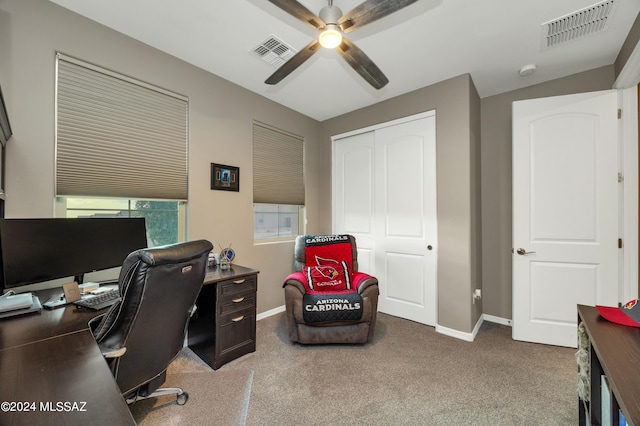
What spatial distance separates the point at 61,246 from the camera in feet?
5.31

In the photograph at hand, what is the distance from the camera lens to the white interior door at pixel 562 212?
2393mm

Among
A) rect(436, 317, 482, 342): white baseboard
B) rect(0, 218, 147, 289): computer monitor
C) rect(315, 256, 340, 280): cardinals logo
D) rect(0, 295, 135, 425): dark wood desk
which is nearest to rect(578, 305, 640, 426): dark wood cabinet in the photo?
rect(436, 317, 482, 342): white baseboard

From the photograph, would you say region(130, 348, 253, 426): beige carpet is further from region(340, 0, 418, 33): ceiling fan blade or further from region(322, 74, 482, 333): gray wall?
region(340, 0, 418, 33): ceiling fan blade

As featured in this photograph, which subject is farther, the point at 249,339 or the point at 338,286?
the point at 338,286

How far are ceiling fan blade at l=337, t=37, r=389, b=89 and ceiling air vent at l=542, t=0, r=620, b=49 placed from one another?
4.50ft

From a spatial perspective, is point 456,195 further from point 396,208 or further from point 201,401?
point 201,401

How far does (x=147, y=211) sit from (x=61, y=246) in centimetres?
84

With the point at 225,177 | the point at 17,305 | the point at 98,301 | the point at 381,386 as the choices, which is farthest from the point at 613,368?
the point at 225,177

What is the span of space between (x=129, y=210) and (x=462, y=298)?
10.9 feet

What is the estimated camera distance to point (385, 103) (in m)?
3.39

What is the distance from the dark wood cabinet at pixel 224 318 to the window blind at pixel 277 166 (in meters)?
1.19

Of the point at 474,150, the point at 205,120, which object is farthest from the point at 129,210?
the point at 474,150

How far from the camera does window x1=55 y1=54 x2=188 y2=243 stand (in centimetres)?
194

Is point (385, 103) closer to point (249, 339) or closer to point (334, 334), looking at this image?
point (334, 334)
